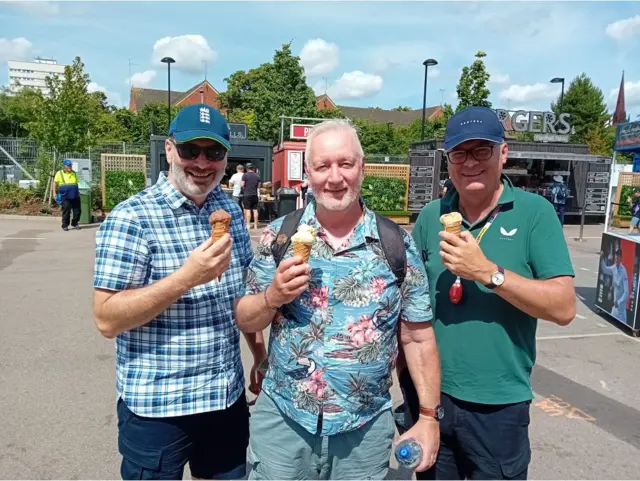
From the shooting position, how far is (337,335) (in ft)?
6.23

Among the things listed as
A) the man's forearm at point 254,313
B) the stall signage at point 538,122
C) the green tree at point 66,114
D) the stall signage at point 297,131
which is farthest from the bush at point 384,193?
the man's forearm at point 254,313

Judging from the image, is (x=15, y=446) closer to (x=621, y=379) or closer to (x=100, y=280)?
(x=100, y=280)

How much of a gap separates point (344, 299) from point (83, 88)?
750 inches

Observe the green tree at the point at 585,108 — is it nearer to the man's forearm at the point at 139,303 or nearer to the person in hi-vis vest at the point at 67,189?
the person in hi-vis vest at the point at 67,189

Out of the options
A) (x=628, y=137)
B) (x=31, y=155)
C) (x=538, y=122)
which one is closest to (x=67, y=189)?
(x=31, y=155)

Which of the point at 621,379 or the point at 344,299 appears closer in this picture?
the point at 344,299

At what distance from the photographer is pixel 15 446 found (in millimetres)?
3461

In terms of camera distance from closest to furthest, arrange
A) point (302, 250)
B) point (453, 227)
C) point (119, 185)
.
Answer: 1. point (302, 250)
2. point (453, 227)
3. point (119, 185)

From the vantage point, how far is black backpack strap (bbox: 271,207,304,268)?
76.6 inches

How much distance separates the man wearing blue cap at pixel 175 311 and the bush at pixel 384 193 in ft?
49.8

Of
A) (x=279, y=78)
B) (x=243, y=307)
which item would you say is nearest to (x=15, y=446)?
(x=243, y=307)

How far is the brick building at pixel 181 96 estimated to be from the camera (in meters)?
68.8

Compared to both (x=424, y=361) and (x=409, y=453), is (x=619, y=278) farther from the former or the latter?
(x=409, y=453)

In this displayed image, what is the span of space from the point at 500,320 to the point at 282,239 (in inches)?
40.5
